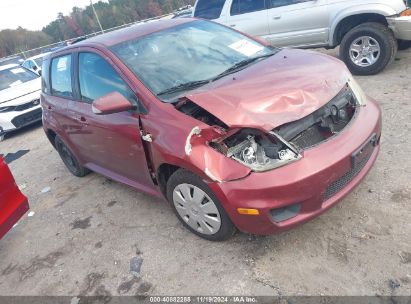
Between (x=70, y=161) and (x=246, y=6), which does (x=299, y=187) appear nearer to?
(x=70, y=161)

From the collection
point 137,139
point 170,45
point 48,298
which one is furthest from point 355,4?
point 48,298

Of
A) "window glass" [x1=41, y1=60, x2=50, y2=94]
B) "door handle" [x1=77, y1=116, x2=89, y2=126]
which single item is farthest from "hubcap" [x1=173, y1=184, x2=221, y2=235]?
"window glass" [x1=41, y1=60, x2=50, y2=94]

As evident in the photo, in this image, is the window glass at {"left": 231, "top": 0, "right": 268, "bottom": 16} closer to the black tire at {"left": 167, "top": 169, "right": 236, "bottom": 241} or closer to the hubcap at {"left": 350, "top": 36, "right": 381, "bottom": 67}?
the hubcap at {"left": 350, "top": 36, "right": 381, "bottom": 67}

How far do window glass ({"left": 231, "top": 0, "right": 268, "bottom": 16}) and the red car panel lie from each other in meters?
5.28

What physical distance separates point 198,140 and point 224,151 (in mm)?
206

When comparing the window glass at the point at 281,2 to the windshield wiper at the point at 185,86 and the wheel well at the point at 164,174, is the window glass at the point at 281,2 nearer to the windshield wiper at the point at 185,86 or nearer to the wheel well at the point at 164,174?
the windshield wiper at the point at 185,86

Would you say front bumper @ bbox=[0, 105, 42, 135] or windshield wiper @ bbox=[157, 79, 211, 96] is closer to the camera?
windshield wiper @ bbox=[157, 79, 211, 96]

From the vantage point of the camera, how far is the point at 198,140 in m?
2.65

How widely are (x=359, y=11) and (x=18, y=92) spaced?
7.45m

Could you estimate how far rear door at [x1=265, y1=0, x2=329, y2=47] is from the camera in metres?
6.27

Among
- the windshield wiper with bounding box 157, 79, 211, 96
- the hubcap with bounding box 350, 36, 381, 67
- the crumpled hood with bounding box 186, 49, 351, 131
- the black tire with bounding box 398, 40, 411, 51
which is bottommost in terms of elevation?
the black tire with bounding box 398, 40, 411, 51

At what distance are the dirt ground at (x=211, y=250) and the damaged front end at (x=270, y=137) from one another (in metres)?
0.78

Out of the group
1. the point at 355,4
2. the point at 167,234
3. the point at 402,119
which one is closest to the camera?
the point at 167,234

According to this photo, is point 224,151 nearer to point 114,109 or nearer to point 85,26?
point 114,109
